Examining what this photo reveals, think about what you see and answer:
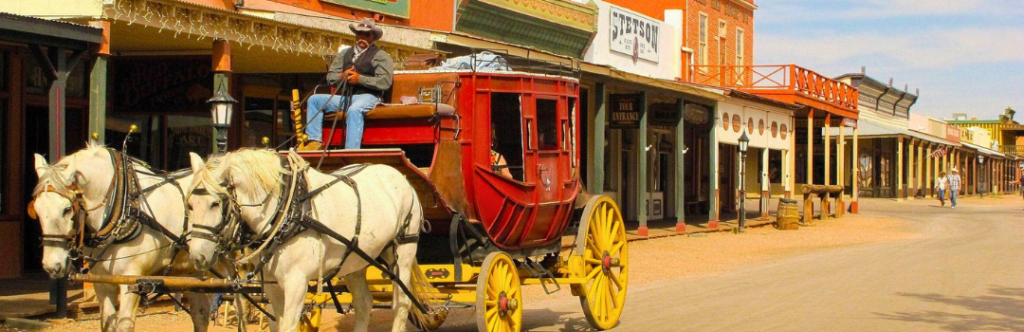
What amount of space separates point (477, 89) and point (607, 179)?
18.0 m

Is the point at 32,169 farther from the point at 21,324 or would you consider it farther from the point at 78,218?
the point at 78,218

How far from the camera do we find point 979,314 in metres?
11.8

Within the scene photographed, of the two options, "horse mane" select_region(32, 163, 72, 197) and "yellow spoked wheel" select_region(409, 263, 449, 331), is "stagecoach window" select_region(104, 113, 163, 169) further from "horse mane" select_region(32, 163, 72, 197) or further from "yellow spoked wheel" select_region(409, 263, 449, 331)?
"horse mane" select_region(32, 163, 72, 197)

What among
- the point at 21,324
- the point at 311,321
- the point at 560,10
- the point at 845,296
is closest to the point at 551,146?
the point at 311,321

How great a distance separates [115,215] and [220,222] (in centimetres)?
139

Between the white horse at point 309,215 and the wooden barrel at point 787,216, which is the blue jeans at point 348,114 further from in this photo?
the wooden barrel at point 787,216

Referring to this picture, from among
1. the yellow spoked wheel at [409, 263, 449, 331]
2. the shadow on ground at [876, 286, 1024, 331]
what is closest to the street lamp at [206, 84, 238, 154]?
the yellow spoked wheel at [409, 263, 449, 331]

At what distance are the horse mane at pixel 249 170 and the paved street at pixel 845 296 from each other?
14.9ft

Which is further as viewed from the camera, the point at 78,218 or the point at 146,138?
the point at 146,138

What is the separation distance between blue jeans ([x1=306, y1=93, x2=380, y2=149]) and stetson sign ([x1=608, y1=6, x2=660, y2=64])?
16.3m

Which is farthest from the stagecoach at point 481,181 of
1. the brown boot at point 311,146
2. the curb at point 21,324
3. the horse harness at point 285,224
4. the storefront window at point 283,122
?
the storefront window at point 283,122

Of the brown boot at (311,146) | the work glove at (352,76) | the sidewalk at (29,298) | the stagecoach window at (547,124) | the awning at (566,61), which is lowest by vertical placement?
the sidewalk at (29,298)

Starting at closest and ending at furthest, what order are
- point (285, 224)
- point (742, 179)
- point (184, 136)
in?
point (285, 224), point (184, 136), point (742, 179)

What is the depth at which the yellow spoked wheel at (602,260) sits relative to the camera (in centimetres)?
1027
